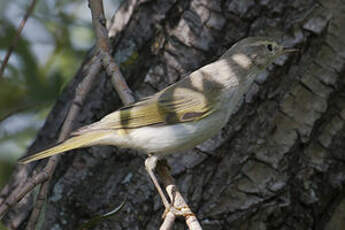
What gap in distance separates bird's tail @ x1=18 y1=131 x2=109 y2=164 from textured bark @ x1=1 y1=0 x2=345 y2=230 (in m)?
0.39

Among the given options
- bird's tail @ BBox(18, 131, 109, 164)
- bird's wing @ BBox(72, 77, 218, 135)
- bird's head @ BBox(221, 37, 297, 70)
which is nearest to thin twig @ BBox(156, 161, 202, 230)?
bird's wing @ BBox(72, 77, 218, 135)

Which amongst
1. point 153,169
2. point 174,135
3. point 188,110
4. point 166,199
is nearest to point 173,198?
point 166,199

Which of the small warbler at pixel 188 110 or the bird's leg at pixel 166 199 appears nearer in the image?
the bird's leg at pixel 166 199

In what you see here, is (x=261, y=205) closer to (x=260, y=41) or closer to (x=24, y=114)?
(x=260, y=41)

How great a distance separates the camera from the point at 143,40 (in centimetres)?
334

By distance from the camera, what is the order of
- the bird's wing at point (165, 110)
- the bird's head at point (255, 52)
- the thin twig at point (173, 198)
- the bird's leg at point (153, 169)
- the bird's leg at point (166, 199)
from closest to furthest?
the thin twig at point (173, 198), the bird's leg at point (166, 199), the bird's leg at point (153, 169), the bird's wing at point (165, 110), the bird's head at point (255, 52)

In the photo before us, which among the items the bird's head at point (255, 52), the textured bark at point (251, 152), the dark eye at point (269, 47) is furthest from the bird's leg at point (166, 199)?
the dark eye at point (269, 47)

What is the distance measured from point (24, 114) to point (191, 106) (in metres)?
1.36

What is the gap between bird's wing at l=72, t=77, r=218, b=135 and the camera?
2848mm

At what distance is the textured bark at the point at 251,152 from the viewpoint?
2941 mm

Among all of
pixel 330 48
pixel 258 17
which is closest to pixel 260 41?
pixel 258 17

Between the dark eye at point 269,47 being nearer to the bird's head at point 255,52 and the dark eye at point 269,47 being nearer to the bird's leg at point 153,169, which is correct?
the bird's head at point 255,52

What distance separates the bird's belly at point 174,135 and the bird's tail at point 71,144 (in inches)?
6.6

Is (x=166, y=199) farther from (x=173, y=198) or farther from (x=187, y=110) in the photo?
(x=187, y=110)
